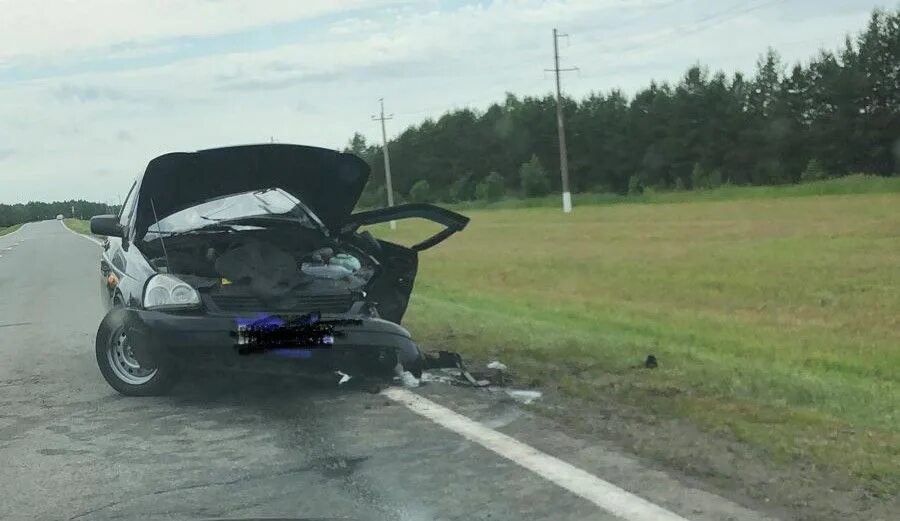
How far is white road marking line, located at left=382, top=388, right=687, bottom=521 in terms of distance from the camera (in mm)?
4418

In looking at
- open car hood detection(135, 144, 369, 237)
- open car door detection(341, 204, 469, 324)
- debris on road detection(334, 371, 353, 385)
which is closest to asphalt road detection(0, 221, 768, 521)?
debris on road detection(334, 371, 353, 385)

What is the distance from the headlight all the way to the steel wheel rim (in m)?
0.54

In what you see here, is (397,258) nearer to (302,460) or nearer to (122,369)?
(122,369)

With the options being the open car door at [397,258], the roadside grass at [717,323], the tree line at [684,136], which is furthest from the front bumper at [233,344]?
the tree line at [684,136]

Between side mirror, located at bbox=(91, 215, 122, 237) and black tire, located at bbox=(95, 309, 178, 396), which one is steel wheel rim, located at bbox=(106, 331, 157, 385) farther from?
side mirror, located at bbox=(91, 215, 122, 237)

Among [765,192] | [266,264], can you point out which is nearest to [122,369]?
[266,264]

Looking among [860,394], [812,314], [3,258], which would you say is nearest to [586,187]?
[3,258]

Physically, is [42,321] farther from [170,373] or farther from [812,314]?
[812,314]

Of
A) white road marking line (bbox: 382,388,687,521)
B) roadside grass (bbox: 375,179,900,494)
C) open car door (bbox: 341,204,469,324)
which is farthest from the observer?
open car door (bbox: 341,204,469,324)

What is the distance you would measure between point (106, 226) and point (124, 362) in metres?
1.32

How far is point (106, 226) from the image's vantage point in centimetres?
817

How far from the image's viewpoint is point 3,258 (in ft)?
108

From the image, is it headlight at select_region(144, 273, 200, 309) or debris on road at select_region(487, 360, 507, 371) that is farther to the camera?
debris on road at select_region(487, 360, 507, 371)

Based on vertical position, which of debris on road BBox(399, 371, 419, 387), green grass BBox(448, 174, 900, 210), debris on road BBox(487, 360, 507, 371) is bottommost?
green grass BBox(448, 174, 900, 210)
